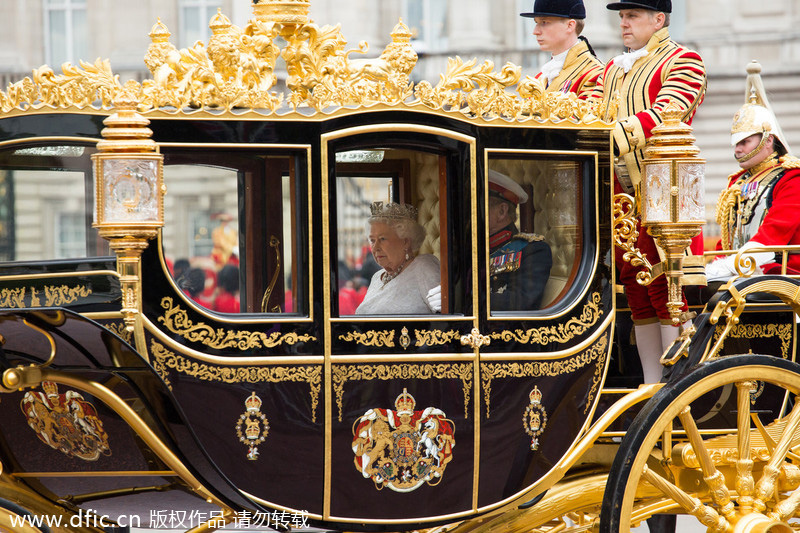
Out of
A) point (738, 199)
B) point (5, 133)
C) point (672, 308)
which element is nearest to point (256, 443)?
point (5, 133)

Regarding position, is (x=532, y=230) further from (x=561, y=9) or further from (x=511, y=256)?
(x=561, y=9)

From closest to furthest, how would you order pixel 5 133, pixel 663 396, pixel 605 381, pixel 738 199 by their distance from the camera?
pixel 5 133, pixel 663 396, pixel 605 381, pixel 738 199

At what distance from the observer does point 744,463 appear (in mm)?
3709

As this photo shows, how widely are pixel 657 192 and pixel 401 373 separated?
3.53 feet

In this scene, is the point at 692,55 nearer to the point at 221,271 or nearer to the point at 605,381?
the point at 605,381

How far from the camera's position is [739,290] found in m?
3.62

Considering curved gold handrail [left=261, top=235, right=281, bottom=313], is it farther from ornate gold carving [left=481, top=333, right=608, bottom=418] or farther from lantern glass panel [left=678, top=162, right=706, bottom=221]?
lantern glass panel [left=678, top=162, right=706, bottom=221]

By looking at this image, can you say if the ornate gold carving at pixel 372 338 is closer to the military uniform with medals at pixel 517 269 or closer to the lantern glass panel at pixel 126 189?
the military uniform with medals at pixel 517 269

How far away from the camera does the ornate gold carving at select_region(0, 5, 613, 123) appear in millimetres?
3154

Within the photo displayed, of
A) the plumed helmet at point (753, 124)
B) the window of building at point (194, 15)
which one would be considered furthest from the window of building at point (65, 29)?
the plumed helmet at point (753, 124)

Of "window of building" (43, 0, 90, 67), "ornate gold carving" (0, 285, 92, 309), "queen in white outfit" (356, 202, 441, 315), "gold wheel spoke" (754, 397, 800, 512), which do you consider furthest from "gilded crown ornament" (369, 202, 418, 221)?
"window of building" (43, 0, 90, 67)

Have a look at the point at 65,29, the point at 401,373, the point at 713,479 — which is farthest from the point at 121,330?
the point at 65,29

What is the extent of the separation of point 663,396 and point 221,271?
60.7 inches

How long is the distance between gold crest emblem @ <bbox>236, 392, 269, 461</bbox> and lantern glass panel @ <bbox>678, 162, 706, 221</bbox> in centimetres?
153
